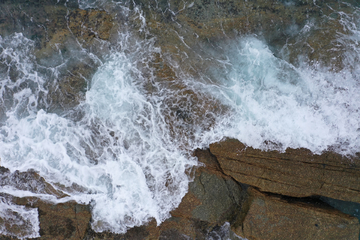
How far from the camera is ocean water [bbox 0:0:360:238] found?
17.5ft

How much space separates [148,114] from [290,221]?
4.13m

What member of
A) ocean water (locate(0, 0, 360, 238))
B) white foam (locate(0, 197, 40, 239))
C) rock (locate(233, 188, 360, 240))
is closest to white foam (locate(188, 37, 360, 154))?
ocean water (locate(0, 0, 360, 238))

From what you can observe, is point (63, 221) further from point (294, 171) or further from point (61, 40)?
point (294, 171)

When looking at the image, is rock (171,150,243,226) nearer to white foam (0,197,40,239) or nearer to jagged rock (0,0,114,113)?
white foam (0,197,40,239)

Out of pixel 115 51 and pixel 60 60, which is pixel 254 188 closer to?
pixel 115 51

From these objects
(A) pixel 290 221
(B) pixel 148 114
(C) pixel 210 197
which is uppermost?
(B) pixel 148 114

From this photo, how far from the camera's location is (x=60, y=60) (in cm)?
575

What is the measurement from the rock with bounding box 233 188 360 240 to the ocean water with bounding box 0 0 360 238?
4.35 ft

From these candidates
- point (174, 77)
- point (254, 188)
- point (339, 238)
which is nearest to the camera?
point (339, 238)

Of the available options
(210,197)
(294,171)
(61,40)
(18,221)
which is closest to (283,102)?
(294,171)

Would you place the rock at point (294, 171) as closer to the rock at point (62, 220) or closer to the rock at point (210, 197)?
the rock at point (210, 197)

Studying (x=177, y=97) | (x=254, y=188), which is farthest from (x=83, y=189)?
(x=254, y=188)

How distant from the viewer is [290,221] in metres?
4.95

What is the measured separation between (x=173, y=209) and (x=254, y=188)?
2.03m
